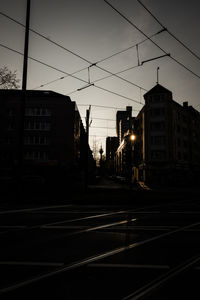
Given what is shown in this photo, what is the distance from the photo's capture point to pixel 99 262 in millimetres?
3850

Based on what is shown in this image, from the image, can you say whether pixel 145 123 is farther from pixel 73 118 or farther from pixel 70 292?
pixel 70 292

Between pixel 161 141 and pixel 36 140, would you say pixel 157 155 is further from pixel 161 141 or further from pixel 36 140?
pixel 36 140

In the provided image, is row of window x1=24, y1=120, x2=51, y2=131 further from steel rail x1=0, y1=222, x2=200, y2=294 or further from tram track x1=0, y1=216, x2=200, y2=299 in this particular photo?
tram track x1=0, y1=216, x2=200, y2=299

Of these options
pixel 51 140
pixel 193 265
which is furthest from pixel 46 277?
pixel 51 140

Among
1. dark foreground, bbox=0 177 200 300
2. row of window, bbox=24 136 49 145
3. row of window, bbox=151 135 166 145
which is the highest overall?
row of window, bbox=151 135 166 145

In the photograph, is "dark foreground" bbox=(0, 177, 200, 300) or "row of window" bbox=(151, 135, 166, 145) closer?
"dark foreground" bbox=(0, 177, 200, 300)

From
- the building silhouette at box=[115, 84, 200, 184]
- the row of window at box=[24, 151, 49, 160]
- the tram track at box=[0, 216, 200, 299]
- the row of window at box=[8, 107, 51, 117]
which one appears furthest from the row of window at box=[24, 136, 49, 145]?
the tram track at box=[0, 216, 200, 299]

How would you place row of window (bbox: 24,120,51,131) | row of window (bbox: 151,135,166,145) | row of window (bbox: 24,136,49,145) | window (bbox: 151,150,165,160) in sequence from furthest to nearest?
row of window (bbox: 151,135,166,145) → window (bbox: 151,150,165,160) → row of window (bbox: 24,120,51,131) → row of window (bbox: 24,136,49,145)

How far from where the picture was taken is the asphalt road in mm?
2855

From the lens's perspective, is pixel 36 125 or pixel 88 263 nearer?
pixel 88 263

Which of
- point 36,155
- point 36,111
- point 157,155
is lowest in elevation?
point 36,155

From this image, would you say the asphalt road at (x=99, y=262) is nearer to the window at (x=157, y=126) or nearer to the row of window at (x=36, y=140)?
the row of window at (x=36, y=140)

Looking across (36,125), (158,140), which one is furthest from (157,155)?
(36,125)

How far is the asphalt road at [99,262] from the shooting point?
2.86 metres
